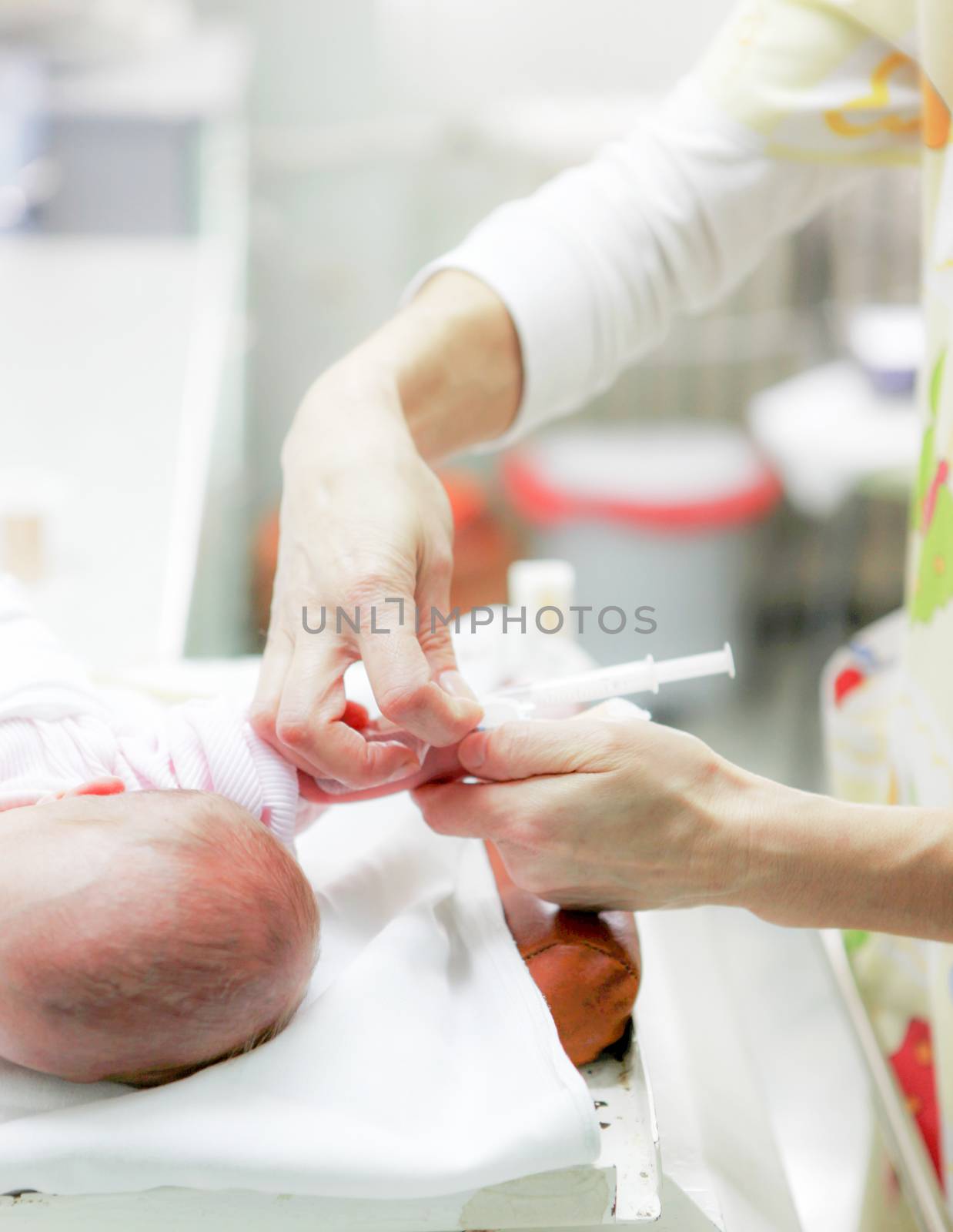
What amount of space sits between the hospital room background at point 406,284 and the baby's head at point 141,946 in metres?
0.75

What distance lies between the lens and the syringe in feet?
2.14

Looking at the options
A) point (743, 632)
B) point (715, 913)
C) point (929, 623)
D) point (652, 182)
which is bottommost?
point (743, 632)

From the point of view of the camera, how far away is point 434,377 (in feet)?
2.67

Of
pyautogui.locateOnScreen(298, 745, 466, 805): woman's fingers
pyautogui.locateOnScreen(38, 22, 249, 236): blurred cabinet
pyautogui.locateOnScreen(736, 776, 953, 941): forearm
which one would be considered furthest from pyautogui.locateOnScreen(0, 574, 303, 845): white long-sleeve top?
pyautogui.locateOnScreen(38, 22, 249, 236): blurred cabinet

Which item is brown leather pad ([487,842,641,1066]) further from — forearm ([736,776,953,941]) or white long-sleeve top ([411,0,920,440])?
white long-sleeve top ([411,0,920,440])

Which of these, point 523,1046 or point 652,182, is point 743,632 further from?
point 523,1046

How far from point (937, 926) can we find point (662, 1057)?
0.53ft

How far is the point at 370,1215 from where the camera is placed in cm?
49

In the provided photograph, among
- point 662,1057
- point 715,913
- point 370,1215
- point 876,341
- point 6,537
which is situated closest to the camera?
point 370,1215

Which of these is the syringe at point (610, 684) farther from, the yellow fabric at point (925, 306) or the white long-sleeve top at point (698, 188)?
the white long-sleeve top at point (698, 188)

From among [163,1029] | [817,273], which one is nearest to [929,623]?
[163,1029]

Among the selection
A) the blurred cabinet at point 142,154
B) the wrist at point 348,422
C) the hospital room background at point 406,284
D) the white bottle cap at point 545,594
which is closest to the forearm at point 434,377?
the wrist at point 348,422

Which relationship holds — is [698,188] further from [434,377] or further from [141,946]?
[141,946]

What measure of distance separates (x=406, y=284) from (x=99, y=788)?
170 cm
